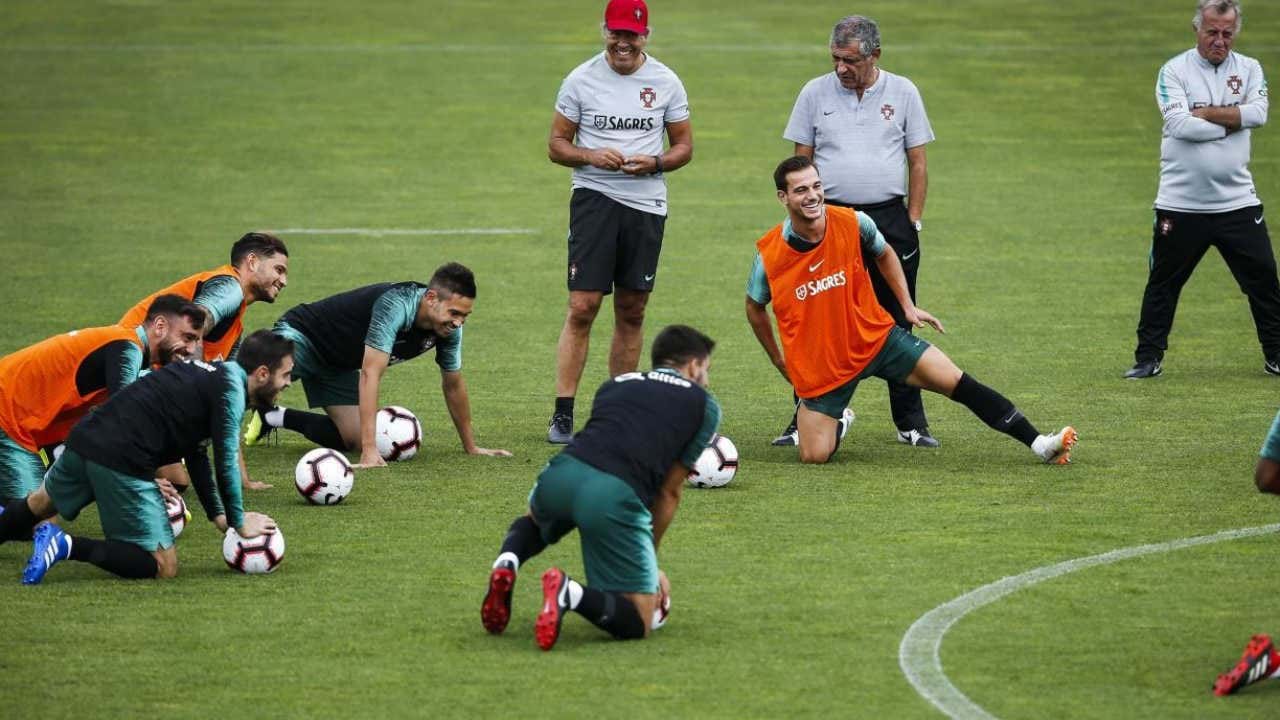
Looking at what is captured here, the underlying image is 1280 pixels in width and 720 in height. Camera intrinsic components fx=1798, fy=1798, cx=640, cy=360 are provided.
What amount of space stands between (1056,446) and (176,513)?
4.86 meters

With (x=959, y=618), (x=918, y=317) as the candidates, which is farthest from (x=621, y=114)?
(x=959, y=618)

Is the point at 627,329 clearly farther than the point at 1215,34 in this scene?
No

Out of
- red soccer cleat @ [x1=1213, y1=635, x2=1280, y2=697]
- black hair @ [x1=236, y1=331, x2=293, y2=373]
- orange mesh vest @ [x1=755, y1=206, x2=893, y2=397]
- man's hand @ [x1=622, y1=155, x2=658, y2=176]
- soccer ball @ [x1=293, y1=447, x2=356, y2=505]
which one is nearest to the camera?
red soccer cleat @ [x1=1213, y1=635, x2=1280, y2=697]

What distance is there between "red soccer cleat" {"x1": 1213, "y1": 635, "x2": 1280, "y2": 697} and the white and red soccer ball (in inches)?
164

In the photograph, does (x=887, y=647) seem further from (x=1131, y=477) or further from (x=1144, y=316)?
(x=1144, y=316)

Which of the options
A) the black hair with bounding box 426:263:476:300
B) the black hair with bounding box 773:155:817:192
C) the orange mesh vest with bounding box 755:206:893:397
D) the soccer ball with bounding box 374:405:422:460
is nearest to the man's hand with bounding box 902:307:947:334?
the orange mesh vest with bounding box 755:206:893:397

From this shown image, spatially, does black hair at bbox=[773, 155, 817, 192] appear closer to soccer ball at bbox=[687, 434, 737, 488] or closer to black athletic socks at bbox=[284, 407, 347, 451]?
soccer ball at bbox=[687, 434, 737, 488]

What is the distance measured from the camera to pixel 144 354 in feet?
30.0

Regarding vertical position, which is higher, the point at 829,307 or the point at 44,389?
the point at 829,307

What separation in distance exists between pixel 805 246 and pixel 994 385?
301cm

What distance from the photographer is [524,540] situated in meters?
7.46

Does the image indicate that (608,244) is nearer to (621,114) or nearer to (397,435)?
(621,114)

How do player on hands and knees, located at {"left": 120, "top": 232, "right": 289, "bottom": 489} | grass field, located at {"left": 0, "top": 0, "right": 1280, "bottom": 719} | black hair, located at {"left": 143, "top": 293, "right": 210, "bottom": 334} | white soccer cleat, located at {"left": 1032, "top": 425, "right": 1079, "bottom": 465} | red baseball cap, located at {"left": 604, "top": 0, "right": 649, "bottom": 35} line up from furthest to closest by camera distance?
red baseball cap, located at {"left": 604, "top": 0, "right": 649, "bottom": 35} → white soccer cleat, located at {"left": 1032, "top": 425, "right": 1079, "bottom": 465} → player on hands and knees, located at {"left": 120, "top": 232, "right": 289, "bottom": 489} → black hair, located at {"left": 143, "top": 293, "right": 210, "bottom": 334} → grass field, located at {"left": 0, "top": 0, "right": 1280, "bottom": 719}

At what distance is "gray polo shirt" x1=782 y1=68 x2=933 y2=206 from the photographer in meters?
11.2
